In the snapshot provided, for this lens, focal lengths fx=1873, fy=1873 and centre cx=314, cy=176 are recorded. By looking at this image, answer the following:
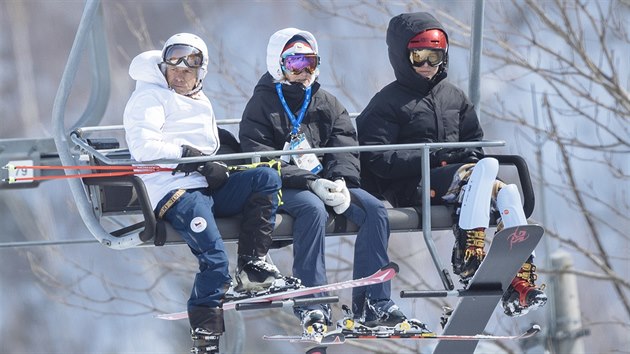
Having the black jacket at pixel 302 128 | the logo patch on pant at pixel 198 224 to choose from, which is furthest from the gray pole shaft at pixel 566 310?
the logo patch on pant at pixel 198 224

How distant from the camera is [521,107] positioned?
18453 mm

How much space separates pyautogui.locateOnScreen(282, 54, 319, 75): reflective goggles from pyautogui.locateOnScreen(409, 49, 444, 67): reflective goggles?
58cm

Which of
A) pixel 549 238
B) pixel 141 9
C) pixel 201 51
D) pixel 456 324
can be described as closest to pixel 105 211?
pixel 201 51

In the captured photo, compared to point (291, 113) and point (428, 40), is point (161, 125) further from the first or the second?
point (428, 40)

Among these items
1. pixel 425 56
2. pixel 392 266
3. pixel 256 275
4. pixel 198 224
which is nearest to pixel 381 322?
pixel 392 266

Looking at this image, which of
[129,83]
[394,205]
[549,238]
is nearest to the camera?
[394,205]

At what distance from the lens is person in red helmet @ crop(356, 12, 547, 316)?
954 centimetres

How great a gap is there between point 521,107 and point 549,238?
1.34 meters

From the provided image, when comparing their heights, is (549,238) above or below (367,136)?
below

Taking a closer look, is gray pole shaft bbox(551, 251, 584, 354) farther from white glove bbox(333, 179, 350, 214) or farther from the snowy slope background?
white glove bbox(333, 179, 350, 214)

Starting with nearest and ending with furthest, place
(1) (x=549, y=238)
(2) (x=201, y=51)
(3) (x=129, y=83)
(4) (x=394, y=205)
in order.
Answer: (2) (x=201, y=51)
(4) (x=394, y=205)
(1) (x=549, y=238)
(3) (x=129, y=83)

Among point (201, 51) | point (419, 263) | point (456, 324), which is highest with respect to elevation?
point (201, 51)

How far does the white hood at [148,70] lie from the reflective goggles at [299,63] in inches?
25.2

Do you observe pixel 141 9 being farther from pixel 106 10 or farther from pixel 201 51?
pixel 201 51
